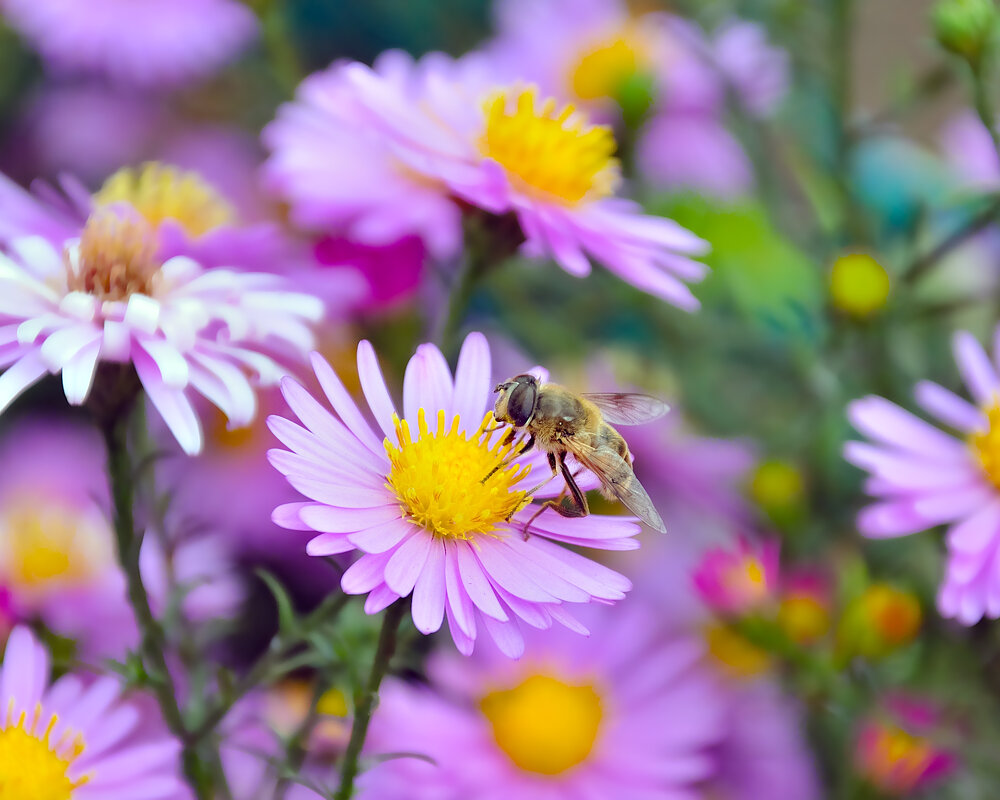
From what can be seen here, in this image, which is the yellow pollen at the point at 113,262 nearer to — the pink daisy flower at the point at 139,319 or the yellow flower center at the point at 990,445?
the pink daisy flower at the point at 139,319

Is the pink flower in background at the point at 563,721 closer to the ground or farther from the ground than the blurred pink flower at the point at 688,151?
closer to the ground

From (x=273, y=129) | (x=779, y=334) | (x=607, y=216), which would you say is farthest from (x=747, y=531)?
(x=273, y=129)

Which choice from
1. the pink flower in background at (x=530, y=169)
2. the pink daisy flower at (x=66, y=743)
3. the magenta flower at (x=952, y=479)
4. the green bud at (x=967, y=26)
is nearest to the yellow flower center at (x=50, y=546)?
the pink daisy flower at (x=66, y=743)

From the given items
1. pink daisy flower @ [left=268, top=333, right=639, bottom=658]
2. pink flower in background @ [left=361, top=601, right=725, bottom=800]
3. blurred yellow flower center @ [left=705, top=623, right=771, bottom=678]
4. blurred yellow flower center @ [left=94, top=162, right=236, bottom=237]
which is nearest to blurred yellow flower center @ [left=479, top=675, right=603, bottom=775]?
pink flower in background @ [left=361, top=601, right=725, bottom=800]

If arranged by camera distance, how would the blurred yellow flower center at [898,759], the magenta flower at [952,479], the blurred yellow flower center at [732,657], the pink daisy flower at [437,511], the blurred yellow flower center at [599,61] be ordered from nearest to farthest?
the pink daisy flower at [437,511]
the magenta flower at [952,479]
the blurred yellow flower center at [898,759]
the blurred yellow flower center at [732,657]
the blurred yellow flower center at [599,61]

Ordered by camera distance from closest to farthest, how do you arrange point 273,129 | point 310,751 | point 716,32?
point 310,751
point 273,129
point 716,32

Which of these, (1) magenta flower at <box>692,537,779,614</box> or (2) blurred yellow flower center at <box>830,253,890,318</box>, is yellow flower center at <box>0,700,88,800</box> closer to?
(1) magenta flower at <box>692,537,779,614</box>

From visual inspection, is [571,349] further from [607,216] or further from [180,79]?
[180,79]
